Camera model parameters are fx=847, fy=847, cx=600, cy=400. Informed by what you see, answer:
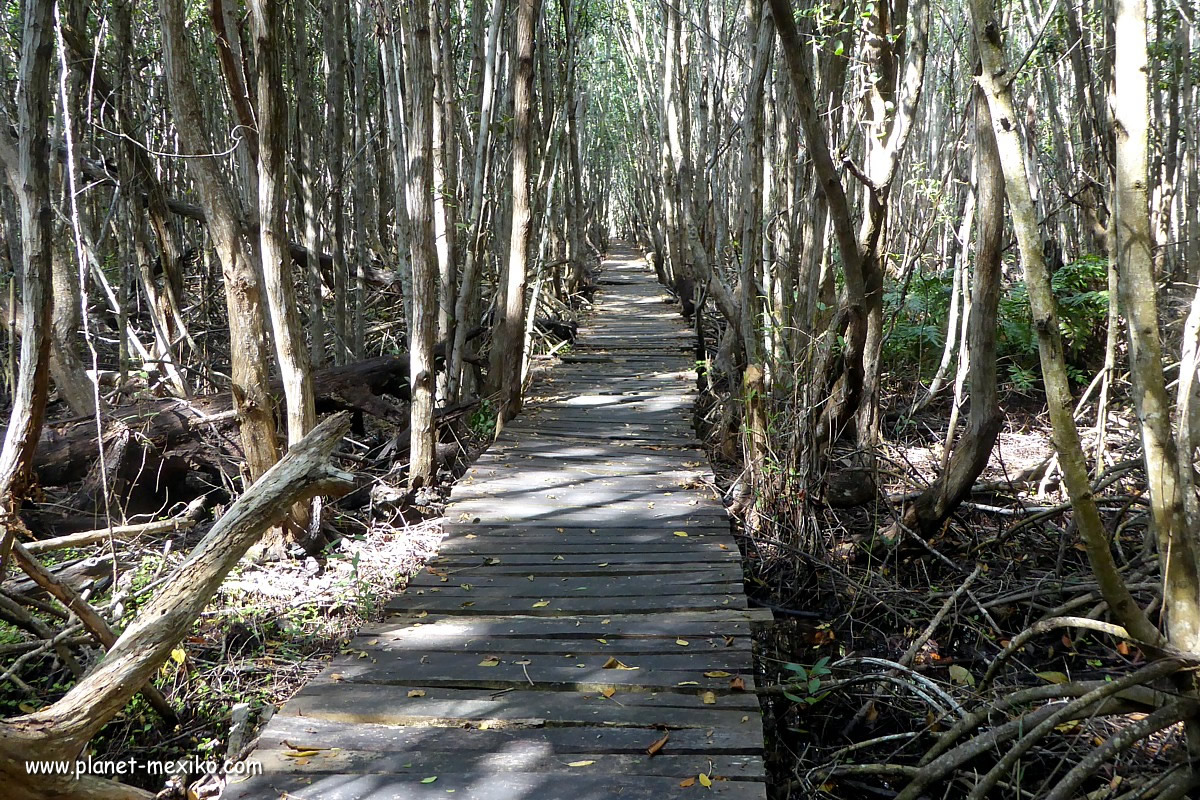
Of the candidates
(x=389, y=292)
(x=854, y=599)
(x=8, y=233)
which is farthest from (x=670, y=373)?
(x=8, y=233)

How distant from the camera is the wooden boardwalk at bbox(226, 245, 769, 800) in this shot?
113 inches

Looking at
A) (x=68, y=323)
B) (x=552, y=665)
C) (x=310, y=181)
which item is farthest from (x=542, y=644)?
(x=310, y=181)

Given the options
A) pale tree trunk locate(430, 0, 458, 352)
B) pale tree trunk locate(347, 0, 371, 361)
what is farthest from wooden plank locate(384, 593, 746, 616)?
pale tree trunk locate(347, 0, 371, 361)

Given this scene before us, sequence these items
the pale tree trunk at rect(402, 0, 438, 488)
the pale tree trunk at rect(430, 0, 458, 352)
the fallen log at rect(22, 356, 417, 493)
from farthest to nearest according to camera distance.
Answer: the pale tree trunk at rect(430, 0, 458, 352), the fallen log at rect(22, 356, 417, 493), the pale tree trunk at rect(402, 0, 438, 488)

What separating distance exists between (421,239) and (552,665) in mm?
3309

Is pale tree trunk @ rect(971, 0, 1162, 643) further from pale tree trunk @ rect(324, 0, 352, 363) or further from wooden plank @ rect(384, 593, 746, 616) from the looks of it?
pale tree trunk @ rect(324, 0, 352, 363)

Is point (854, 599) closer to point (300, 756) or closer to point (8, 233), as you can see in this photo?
point (300, 756)

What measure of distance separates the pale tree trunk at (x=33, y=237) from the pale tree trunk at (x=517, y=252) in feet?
11.2

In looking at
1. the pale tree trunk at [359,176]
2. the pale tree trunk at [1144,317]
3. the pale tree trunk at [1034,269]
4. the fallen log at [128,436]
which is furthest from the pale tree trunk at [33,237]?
the pale tree trunk at [1144,317]

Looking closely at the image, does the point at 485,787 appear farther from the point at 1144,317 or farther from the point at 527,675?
the point at 1144,317

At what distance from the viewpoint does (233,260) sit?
4.58 m

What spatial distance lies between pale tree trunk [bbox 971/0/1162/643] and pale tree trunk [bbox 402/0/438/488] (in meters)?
3.88

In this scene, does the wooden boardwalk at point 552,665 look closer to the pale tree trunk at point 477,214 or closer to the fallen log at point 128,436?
the pale tree trunk at point 477,214

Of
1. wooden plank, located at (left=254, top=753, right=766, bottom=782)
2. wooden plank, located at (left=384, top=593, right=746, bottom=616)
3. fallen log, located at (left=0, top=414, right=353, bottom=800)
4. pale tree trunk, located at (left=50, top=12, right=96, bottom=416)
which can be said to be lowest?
wooden plank, located at (left=254, top=753, right=766, bottom=782)
